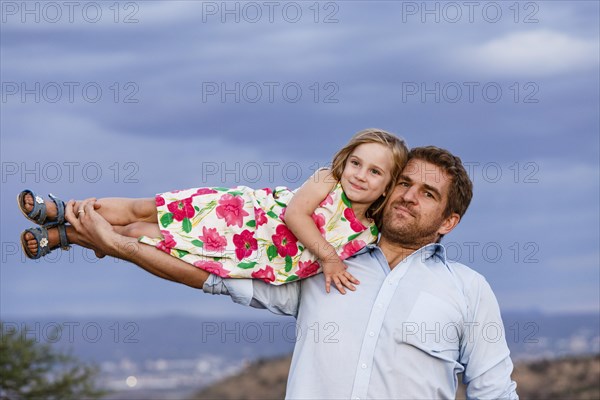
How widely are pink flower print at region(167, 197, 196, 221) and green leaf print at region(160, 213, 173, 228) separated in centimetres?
2

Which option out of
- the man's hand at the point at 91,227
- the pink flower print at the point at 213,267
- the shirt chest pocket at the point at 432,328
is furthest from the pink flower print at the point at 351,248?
the man's hand at the point at 91,227

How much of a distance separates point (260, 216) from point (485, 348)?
56.7 inches

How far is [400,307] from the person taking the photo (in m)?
6.12

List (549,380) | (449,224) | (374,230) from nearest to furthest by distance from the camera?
(374,230) → (449,224) → (549,380)

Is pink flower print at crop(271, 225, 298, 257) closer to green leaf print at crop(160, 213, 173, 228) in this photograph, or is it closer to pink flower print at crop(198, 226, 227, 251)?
pink flower print at crop(198, 226, 227, 251)

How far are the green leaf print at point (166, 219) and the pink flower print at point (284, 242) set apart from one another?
573 millimetres

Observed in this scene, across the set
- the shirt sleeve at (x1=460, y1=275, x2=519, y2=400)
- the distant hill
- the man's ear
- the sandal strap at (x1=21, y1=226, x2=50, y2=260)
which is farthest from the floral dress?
the distant hill

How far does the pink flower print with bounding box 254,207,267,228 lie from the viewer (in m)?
6.24

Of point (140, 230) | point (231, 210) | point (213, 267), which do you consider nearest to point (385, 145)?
point (231, 210)

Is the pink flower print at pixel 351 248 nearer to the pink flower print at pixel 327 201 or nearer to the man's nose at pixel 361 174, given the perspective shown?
the pink flower print at pixel 327 201

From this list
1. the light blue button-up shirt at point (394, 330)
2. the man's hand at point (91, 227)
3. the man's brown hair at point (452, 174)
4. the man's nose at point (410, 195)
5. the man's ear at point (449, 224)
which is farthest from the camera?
the man's ear at point (449, 224)

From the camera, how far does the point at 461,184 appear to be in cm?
643

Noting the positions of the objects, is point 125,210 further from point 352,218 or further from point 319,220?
point 352,218

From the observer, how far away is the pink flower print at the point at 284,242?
243 inches
